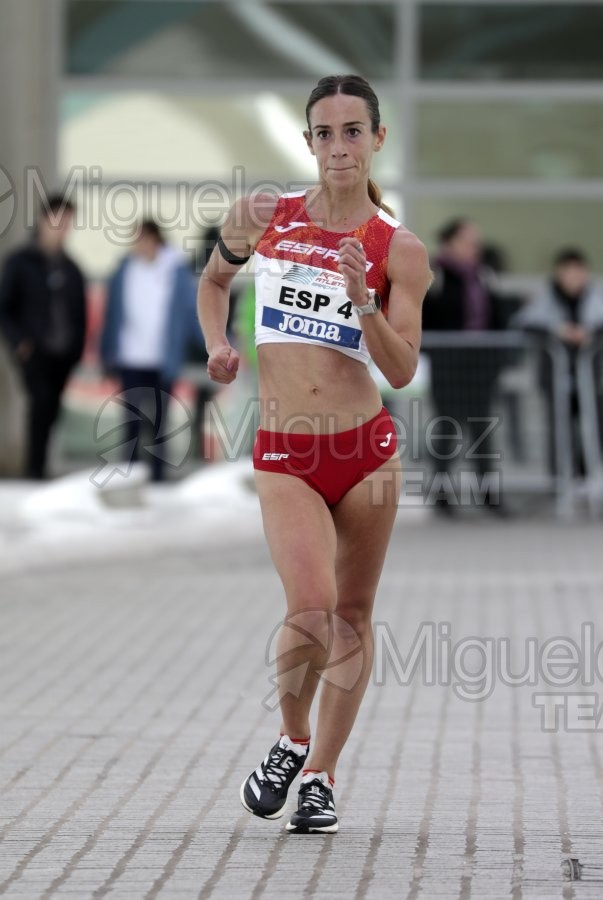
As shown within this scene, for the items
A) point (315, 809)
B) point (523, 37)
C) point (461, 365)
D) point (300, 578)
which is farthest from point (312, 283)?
point (523, 37)

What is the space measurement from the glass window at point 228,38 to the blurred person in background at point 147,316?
3.89 m

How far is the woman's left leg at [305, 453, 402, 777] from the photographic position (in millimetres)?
5520

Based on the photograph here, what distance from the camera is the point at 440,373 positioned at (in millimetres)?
15125

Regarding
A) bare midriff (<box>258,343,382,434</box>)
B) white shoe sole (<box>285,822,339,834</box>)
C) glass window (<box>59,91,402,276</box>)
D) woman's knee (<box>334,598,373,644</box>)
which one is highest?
glass window (<box>59,91,402,276</box>)

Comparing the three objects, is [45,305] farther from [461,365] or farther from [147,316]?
[461,365]

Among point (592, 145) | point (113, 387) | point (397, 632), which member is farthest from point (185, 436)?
point (397, 632)

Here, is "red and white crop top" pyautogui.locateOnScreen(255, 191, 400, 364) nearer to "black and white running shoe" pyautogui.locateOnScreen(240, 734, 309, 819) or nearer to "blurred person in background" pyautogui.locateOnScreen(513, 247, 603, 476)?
"black and white running shoe" pyautogui.locateOnScreen(240, 734, 309, 819)

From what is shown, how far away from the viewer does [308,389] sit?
5.42 metres

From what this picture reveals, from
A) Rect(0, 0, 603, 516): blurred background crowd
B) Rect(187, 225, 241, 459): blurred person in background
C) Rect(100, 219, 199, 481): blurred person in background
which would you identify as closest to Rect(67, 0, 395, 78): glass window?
Rect(0, 0, 603, 516): blurred background crowd

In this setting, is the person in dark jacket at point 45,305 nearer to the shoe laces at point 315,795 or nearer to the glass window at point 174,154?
the glass window at point 174,154

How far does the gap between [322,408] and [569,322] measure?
1025 centimetres

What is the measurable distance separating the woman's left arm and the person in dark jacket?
9.60 metres

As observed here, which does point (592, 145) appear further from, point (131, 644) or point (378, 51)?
point (131, 644)

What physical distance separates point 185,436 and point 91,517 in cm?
449
